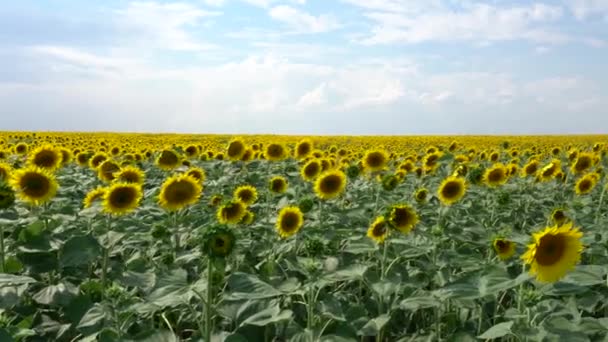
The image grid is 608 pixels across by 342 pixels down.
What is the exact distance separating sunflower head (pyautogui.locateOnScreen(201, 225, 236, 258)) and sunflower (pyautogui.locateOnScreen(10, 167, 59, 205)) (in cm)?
247

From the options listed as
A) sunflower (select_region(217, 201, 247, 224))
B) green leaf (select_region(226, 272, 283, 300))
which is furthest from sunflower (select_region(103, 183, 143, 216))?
green leaf (select_region(226, 272, 283, 300))

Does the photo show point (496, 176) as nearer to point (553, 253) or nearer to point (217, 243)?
point (553, 253)

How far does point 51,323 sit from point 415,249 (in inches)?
102

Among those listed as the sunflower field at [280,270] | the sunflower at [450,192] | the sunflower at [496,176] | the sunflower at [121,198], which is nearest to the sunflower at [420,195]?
the sunflower field at [280,270]

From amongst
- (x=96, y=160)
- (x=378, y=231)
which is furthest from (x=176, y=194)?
(x=96, y=160)

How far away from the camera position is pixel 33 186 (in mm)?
4879

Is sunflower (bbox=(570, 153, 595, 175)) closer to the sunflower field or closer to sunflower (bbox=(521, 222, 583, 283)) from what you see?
the sunflower field

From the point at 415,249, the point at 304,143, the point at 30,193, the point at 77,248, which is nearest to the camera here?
the point at 77,248

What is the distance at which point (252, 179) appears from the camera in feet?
28.8

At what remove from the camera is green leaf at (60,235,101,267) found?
3.85 metres

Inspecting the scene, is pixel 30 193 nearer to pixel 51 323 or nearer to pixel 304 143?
pixel 51 323

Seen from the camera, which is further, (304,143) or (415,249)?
(304,143)

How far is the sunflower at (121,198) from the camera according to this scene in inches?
193

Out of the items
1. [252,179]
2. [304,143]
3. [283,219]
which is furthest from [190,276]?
[304,143]
